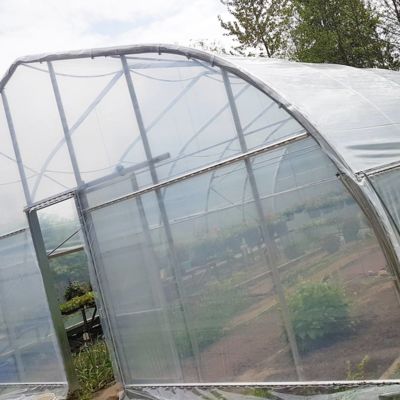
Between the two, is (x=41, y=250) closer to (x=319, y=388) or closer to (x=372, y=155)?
(x=319, y=388)

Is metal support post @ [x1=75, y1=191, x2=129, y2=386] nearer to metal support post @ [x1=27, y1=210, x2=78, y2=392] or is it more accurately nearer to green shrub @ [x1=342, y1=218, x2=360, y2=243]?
metal support post @ [x1=27, y1=210, x2=78, y2=392]

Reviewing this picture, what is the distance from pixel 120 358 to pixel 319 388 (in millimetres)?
2898

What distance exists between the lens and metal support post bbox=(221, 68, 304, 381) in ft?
16.4

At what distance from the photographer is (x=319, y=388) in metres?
4.83

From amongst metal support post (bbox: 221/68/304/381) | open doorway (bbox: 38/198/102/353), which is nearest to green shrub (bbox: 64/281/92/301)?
open doorway (bbox: 38/198/102/353)

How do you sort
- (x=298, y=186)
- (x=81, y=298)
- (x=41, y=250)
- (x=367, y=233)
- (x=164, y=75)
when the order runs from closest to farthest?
(x=367, y=233)
(x=298, y=186)
(x=164, y=75)
(x=41, y=250)
(x=81, y=298)

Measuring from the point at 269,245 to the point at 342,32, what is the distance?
43.0 feet

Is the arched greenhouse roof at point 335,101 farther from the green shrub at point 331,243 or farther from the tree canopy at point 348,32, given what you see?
the tree canopy at point 348,32

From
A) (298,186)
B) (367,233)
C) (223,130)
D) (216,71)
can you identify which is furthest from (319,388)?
(216,71)

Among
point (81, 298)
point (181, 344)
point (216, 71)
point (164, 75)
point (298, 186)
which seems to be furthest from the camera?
point (81, 298)

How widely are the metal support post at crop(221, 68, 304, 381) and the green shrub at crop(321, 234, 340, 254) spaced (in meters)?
0.52

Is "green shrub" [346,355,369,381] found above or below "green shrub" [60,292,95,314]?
below

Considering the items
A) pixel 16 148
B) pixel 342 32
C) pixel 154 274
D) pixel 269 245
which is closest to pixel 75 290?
pixel 16 148

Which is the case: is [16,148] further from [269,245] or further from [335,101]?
[335,101]
